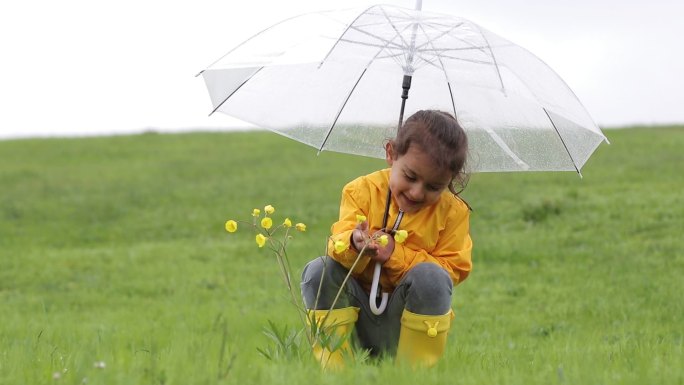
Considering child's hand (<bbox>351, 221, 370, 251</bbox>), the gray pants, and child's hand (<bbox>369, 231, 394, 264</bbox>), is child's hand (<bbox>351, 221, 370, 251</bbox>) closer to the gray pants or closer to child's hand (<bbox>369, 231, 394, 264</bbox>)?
child's hand (<bbox>369, 231, 394, 264</bbox>)

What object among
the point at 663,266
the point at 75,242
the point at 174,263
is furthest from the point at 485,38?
the point at 75,242

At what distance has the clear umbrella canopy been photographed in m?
5.26

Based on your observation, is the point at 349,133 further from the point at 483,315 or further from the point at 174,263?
the point at 174,263

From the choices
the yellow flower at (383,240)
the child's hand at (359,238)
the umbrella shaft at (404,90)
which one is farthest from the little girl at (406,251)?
the umbrella shaft at (404,90)

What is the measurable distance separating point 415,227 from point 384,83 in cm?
92

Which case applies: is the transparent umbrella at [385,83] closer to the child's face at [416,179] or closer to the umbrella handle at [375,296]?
the child's face at [416,179]

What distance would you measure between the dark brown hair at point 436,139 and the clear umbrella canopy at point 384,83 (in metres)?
0.43

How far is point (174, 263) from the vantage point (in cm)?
1291

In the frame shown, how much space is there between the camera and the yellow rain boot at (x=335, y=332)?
14.7ft

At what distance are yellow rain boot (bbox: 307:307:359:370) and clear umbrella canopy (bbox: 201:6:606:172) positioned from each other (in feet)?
3.15

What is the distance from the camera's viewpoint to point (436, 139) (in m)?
4.82

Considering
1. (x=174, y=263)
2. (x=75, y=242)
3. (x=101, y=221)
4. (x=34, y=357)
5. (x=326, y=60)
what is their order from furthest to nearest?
(x=101, y=221)
(x=75, y=242)
(x=174, y=263)
(x=326, y=60)
(x=34, y=357)

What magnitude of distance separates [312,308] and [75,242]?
37.3 ft

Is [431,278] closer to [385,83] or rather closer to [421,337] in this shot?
[421,337]
